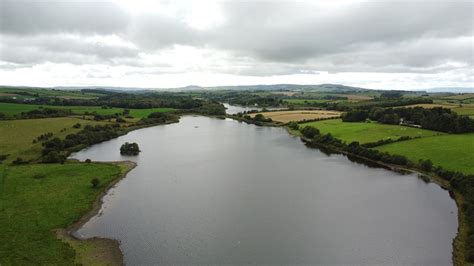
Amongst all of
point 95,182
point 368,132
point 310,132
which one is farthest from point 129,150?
point 368,132

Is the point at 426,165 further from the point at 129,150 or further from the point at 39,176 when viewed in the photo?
the point at 39,176

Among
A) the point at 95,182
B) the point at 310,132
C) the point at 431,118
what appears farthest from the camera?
the point at 310,132

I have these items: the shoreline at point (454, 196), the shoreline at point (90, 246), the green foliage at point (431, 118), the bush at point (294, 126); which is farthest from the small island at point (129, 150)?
the green foliage at point (431, 118)

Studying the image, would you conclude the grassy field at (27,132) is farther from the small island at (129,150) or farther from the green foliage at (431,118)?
the green foliage at (431,118)

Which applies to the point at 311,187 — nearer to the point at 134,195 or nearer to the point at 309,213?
the point at 309,213

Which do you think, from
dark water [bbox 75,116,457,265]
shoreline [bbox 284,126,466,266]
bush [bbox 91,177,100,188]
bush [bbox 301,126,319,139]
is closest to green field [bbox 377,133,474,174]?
shoreline [bbox 284,126,466,266]

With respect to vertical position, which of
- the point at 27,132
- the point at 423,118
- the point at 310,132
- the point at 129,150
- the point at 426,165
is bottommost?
the point at 129,150

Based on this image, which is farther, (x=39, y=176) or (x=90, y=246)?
(x=39, y=176)

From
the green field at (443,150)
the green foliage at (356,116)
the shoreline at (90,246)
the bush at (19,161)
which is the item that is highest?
the green foliage at (356,116)
